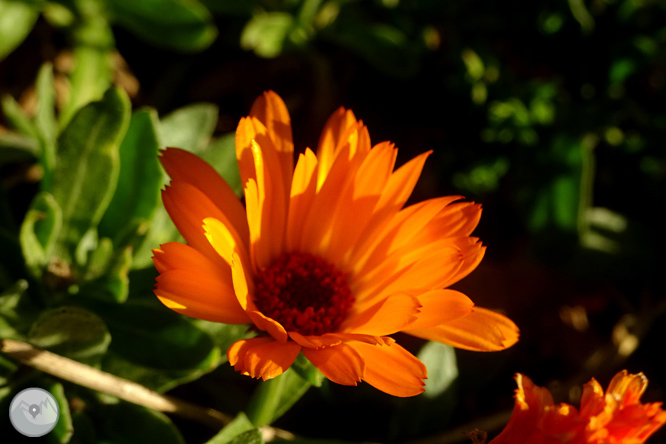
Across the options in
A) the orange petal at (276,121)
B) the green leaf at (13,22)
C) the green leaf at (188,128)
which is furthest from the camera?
the green leaf at (13,22)

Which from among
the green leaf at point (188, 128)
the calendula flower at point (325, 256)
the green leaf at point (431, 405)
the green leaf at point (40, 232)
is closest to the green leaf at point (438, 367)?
the green leaf at point (431, 405)

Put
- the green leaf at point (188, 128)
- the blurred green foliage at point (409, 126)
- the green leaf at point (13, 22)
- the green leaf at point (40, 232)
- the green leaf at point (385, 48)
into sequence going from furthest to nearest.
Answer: the green leaf at point (385, 48)
the green leaf at point (13, 22)
the green leaf at point (188, 128)
the blurred green foliage at point (409, 126)
the green leaf at point (40, 232)

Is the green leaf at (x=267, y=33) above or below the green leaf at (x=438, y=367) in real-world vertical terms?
above

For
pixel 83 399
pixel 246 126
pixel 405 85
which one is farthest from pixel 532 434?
pixel 405 85

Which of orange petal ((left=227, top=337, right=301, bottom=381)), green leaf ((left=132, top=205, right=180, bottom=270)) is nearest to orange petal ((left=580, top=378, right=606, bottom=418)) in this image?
orange petal ((left=227, top=337, right=301, bottom=381))

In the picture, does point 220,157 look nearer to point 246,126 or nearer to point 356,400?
point 246,126

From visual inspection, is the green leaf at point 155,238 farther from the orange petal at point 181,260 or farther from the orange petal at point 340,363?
the orange petal at point 340,363
